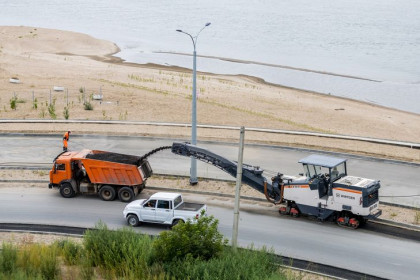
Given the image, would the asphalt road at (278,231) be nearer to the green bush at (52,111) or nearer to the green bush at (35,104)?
the green bush at (52,111)

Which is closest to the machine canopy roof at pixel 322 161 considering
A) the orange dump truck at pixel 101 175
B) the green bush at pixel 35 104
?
the orange dump truck at pixel 101 175

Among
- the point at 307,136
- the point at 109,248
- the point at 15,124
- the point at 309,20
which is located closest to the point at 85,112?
the point at 15,124

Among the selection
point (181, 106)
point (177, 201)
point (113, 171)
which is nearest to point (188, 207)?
point (177, 201)

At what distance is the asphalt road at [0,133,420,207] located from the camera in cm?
3222

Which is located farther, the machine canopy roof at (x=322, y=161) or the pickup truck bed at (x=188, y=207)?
the machine canopy roof at (x=322, y=161)

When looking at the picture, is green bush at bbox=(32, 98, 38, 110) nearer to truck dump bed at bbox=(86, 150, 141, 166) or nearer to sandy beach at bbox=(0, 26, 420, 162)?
sandy beach at bbox=(0, 26, 420, 162)

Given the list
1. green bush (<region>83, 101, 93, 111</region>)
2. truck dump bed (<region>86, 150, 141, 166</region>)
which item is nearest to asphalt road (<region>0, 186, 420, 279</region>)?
truck dump bed (<region>86, 150, 141, 166</region>)

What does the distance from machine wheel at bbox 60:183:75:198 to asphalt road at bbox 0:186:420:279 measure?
28cm

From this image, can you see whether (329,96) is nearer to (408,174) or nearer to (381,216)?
(408,174)

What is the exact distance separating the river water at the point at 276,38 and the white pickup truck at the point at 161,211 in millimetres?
48546

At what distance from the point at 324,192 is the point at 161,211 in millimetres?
7069

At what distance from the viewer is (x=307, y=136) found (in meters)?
42.9

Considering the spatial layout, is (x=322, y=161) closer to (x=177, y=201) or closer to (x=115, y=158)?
(x=177, y=201)

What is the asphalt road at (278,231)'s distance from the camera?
22.0 meters
